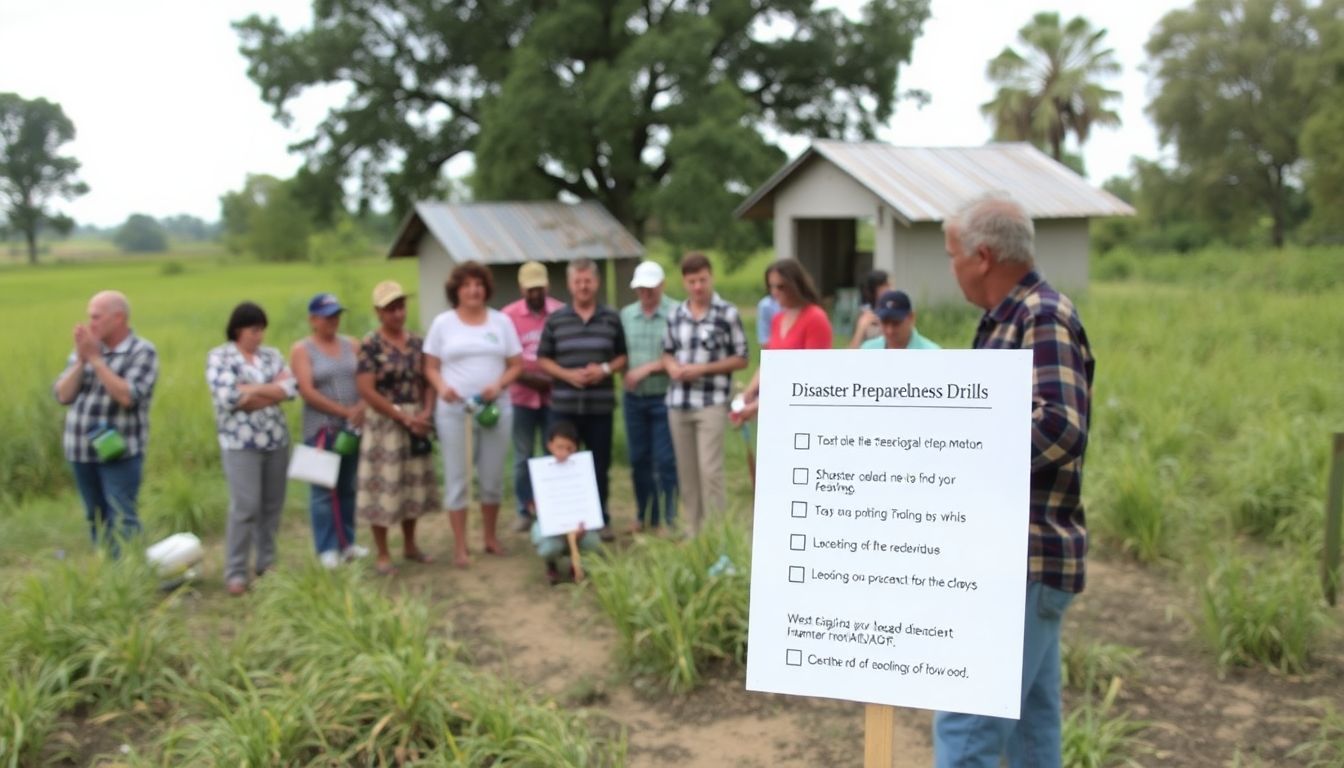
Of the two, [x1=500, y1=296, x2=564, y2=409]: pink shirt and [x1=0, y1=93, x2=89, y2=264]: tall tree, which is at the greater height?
[x1=0, y1=93, x2=89, y2=264]: tall tree

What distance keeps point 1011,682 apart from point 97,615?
390cm

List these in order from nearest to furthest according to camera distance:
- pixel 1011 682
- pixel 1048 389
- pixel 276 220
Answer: pixel 1011 682 → pixel 1048 389 → pixel 276 220

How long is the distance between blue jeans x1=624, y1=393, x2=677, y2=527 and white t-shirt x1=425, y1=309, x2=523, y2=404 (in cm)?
85

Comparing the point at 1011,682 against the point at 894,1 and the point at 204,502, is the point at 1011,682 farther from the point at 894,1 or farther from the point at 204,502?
the point at 894,1

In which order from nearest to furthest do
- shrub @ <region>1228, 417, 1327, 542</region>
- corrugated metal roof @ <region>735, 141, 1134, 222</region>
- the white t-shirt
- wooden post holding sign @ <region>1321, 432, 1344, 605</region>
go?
wooden post holding sign @ <region>1321, 432, 1344, 605</region> → shrub @ <region>1228, 417, 1327, 542</region> → the white t-shirt → corrugated metal roof @ <region>735, 141, 1134, 222</region>

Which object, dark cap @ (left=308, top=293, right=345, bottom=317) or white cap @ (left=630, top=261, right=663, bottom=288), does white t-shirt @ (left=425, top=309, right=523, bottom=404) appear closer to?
dark cap @ (left=308, top=293, right=345, bottom=317)

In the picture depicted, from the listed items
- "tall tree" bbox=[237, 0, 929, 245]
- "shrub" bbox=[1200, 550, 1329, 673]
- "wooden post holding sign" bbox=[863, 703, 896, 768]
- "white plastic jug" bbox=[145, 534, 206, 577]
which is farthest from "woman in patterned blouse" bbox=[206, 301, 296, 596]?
"tall tree" bbox=[237, 0, 929, 245]

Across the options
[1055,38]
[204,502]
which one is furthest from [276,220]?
[204,502]

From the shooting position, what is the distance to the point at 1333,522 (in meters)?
4.71

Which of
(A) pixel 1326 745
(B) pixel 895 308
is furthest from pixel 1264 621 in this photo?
(B) pixel 895 308

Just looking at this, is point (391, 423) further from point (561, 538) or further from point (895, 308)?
point (895, 308)

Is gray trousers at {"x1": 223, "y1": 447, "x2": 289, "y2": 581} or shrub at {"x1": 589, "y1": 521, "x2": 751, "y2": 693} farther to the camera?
gray trousers at {"x1": 223, "y1": 447, "x2": 289, "y2": 581}

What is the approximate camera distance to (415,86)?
82.0 feet

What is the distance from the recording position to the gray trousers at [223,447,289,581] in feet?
18.9
